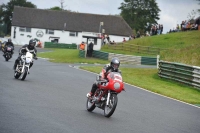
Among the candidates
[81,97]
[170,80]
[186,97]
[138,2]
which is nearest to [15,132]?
[81,97]

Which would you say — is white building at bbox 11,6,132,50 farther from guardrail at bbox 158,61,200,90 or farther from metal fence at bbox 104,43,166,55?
guardrail at bbox 158,61,200,90

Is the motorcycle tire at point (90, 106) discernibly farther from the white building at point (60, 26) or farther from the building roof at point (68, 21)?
the building roof at point (68, 21)

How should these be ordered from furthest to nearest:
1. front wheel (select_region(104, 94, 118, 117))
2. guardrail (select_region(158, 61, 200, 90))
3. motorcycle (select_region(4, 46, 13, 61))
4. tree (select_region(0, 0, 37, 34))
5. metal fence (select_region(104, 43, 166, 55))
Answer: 1. tree (select_region(0, 0, 37, 34))
2. metal fence (select_region(104, 43, 166, 55))
3. motorcycle (select_region(4, 46, 13, 61))
4. guardrail (select_region(158, 61, 200, 90))
5. front wheel (select_region(104, 94, 118, 117))

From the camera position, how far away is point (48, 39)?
106 m

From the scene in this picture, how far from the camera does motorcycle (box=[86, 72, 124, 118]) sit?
12719 mm

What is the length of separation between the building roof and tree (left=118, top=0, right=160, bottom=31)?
1262 cm

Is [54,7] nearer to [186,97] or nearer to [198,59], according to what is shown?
[198,59]

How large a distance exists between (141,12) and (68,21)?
21.3m

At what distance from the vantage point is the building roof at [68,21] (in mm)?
106188

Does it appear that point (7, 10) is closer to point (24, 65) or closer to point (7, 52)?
point (7, 52)

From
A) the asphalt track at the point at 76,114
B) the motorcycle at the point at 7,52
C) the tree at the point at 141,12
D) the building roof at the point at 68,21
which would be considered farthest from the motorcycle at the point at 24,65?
the tree at the point at 141,12

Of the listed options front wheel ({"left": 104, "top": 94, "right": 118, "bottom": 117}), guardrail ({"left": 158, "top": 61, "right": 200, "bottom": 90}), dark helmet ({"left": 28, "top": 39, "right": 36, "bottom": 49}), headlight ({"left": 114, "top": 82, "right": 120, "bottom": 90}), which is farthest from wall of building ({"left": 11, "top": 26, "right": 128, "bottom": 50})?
headlight ({"left": 114, "top": 82, "right": 120, "bottom": 90})

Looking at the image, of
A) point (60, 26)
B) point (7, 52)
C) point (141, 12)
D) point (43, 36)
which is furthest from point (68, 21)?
point (7, 52)

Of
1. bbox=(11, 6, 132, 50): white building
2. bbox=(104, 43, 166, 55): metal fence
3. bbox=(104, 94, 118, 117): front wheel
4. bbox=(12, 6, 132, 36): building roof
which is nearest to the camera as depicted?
bbox=(104, 94, 118, 117): front wheel
